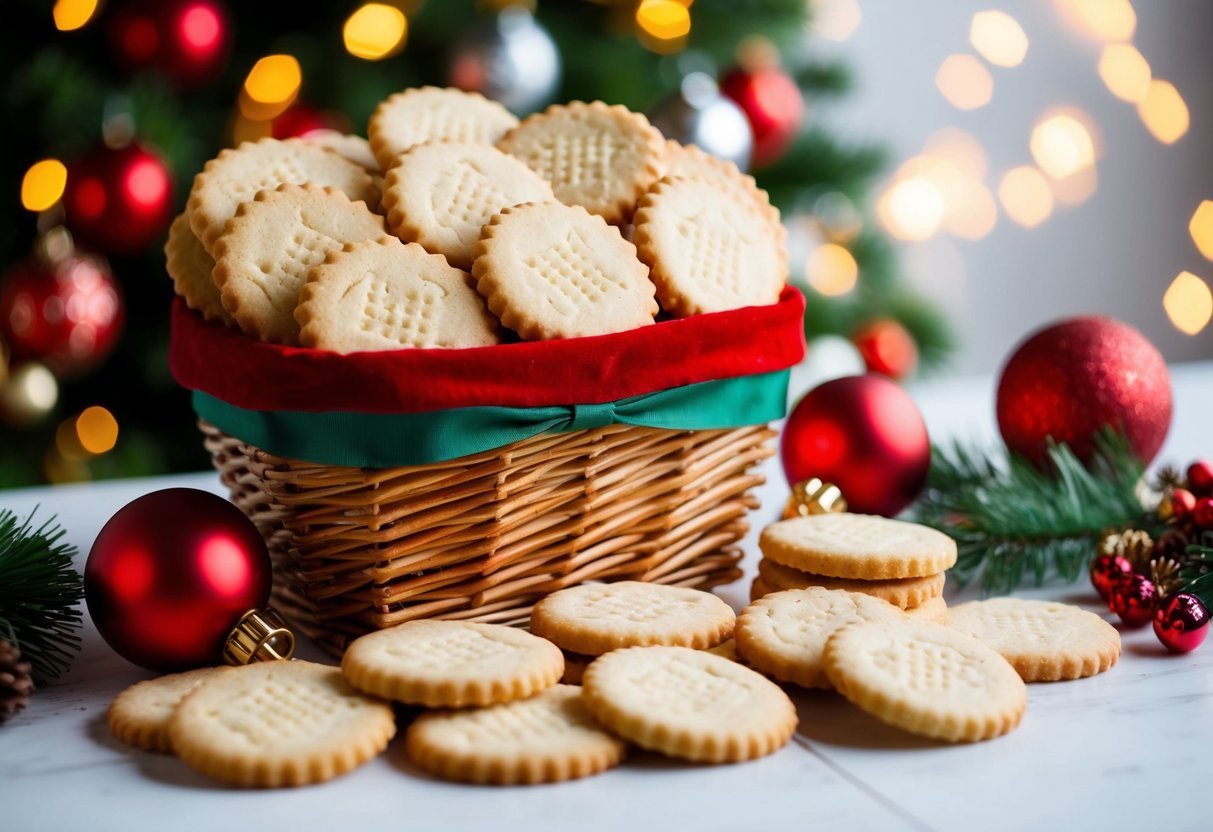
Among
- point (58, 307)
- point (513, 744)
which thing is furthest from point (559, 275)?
point (58, 307)

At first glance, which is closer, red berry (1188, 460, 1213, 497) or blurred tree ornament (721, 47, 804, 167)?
red berry (1188, 460, 1213, 497)

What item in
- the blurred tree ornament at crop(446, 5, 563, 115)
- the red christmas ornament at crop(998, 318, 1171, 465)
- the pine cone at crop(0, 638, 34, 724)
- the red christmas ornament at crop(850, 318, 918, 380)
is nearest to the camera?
the pine cone at crop(0, 638, 34, 724)

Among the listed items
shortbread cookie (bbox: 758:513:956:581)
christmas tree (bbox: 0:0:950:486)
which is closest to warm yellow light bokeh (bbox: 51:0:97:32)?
christmas tree (bbox: 0:0:950:486)

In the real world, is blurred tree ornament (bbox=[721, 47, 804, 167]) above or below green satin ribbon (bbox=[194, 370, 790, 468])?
above

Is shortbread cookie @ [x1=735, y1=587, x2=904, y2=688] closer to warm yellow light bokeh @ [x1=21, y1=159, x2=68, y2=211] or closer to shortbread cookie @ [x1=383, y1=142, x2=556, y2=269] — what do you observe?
shortbread cookie @ [x1=383, y1=142, x2=556, y2=269]

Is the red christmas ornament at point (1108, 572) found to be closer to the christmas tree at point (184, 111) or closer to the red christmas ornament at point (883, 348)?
the christmas tree at point (184, 111)
